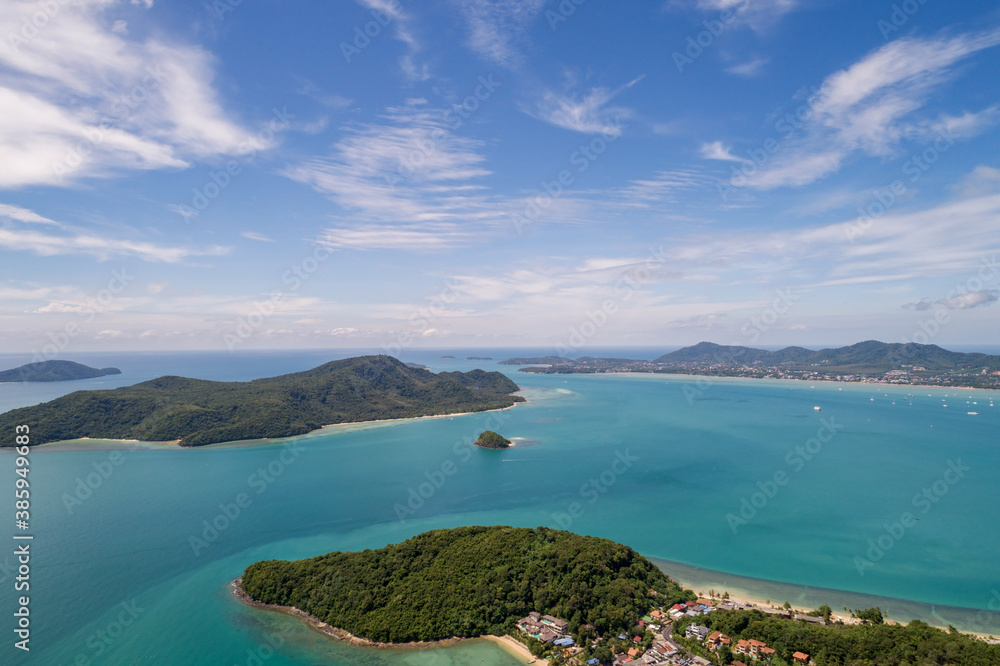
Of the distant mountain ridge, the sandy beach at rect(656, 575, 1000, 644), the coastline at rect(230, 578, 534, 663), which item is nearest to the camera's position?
the coastline at rect(230, 578, 534, 663)

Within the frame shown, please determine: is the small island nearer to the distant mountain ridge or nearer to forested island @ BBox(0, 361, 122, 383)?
the distant mountain ridge

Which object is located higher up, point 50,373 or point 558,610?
point 50,373

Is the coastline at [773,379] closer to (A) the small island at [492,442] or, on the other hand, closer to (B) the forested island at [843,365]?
(B) the forested island at [843,365]

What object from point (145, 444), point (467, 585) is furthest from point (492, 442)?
point (145, 444)

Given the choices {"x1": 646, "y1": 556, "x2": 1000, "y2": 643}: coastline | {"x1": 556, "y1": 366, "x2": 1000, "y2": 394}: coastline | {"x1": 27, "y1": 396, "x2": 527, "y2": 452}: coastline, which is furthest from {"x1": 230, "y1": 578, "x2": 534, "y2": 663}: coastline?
{"x1": 556, "y1": 366, "x2": 1000, "y2": 394}: coastline

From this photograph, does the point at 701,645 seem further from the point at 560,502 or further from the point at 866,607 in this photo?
the point at 560,502

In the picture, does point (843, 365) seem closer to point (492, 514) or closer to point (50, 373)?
point (492, 514)
